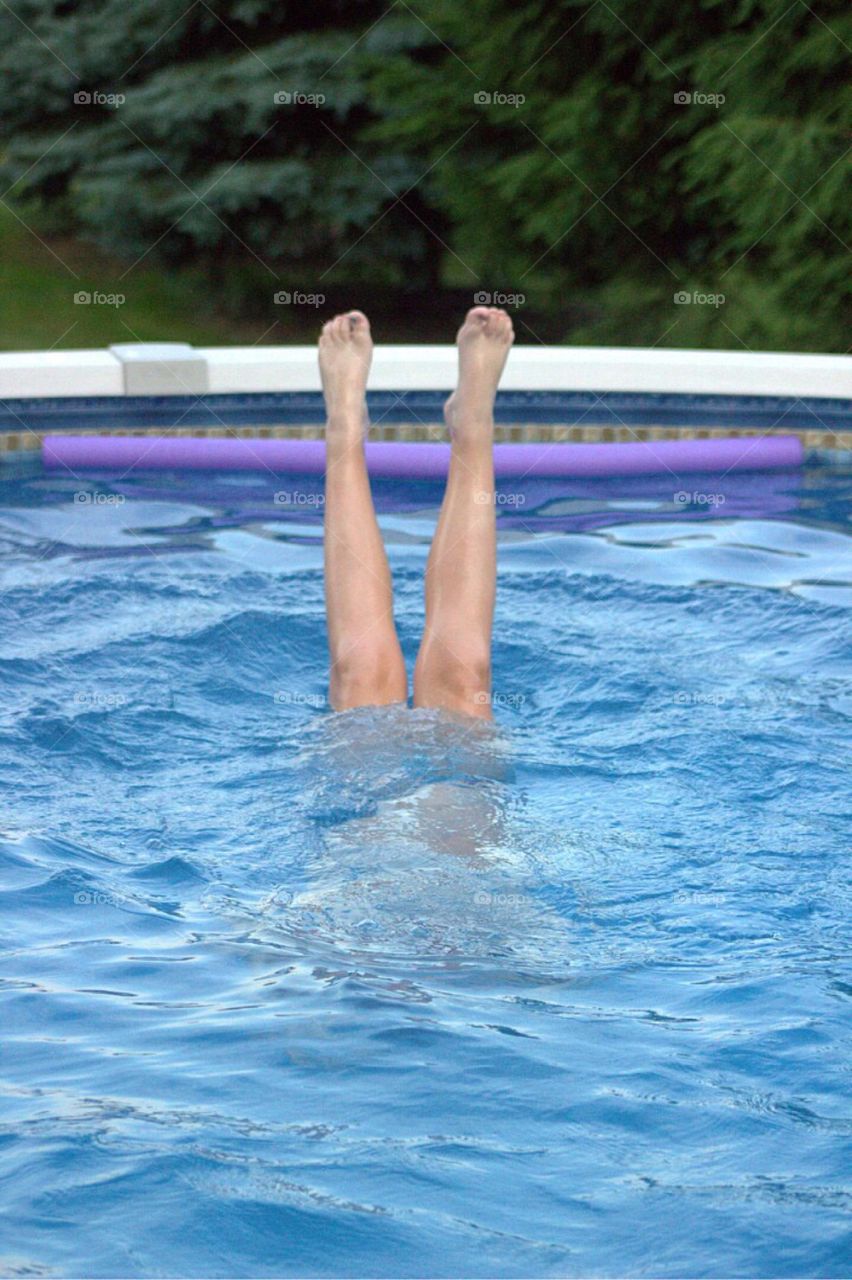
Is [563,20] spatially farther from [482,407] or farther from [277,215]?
[482,407]

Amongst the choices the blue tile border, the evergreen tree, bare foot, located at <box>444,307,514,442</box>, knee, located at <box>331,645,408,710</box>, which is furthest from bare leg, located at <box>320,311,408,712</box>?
the evergreen tree

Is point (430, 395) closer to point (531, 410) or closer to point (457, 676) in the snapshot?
point (531, 410)

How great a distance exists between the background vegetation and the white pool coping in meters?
1.65

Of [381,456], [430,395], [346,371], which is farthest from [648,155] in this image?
[346,371]

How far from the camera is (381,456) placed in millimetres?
6332

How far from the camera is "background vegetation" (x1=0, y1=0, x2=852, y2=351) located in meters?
8.19

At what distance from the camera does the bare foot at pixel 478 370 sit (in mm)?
3955

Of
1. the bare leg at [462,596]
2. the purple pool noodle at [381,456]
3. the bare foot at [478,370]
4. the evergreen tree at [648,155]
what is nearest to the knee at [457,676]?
the bare leg at [462,596]

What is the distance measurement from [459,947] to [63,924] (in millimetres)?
787

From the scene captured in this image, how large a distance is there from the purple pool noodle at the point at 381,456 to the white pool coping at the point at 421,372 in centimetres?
25

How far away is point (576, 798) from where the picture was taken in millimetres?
3840

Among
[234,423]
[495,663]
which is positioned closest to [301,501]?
[234,423]

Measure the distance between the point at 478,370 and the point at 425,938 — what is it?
1541 mm

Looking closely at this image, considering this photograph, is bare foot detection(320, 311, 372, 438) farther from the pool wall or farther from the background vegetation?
the background vegetation
